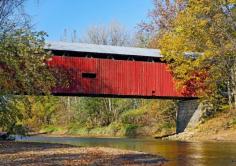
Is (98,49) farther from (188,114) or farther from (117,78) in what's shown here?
(188,114)

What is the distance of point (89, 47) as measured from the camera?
116 feet

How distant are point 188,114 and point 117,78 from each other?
293 inches

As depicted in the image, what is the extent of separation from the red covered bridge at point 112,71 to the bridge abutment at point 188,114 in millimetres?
1793

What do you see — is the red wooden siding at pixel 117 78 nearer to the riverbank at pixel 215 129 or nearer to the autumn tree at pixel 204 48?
the autumn tree at pixel 204 48

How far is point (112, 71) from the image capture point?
115 feet

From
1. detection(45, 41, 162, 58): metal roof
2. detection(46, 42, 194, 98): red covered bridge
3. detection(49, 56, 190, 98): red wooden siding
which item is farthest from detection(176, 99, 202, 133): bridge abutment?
detection(45, 41, 162, 58): metal roof

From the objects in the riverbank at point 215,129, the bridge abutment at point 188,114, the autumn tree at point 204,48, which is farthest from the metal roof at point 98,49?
the riverbank at point 215,129

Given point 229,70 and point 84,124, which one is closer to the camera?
point 229,70

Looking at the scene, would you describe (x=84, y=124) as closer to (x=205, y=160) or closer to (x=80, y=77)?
(x=80, y=77)

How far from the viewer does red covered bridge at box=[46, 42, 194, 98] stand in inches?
1329

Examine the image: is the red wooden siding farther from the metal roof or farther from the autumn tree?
the autumn tree

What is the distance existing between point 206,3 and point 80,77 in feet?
33.3

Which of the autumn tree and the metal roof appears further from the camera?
the metal roof

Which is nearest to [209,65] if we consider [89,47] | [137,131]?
[89,47]
